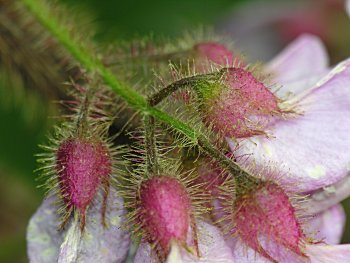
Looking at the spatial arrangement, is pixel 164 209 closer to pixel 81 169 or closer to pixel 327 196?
pixel 81 169

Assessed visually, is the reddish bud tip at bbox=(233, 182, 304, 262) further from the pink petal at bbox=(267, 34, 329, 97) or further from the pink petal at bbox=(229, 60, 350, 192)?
the pink petal at bbox=(267, 34, 329, 97)

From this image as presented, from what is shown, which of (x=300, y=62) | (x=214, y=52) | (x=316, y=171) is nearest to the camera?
(x=316, y=171)

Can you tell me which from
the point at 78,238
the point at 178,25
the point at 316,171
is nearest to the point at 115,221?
the point at 78,238

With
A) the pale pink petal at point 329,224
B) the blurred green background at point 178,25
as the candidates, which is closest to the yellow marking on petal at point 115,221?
the pale pink petal at point 329,224

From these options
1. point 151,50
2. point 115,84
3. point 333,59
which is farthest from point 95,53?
point 333,59

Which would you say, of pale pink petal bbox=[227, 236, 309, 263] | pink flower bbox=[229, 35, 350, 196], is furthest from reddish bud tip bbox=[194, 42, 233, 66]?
pale pink petal bbox=[227, 236, 309, 263]

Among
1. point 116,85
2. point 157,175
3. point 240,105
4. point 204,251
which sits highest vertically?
point 116,85
